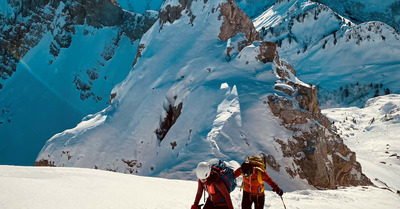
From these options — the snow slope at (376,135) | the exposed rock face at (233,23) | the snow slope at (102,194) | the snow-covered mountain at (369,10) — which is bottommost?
the snow slope at (376,135)

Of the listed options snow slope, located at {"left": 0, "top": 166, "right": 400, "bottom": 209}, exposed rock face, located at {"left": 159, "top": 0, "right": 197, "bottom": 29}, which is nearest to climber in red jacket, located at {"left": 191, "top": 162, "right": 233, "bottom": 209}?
snow slope, located at {"left": 0, "top": 166, "right": 400, "bottom": 209}

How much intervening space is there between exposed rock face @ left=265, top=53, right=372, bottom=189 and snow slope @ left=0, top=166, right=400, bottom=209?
421cm

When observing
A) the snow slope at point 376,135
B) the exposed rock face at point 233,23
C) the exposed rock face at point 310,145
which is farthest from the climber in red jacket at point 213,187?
the snow slope at point 376,135

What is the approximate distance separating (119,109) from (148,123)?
401 centimetres

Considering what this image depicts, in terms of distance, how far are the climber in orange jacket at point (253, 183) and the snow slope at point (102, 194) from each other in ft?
2.86

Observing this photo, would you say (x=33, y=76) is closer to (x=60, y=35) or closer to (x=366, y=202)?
(x=60, y=35)

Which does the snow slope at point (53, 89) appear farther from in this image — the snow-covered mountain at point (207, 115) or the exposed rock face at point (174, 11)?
the exposed rock face at point (174, 11)

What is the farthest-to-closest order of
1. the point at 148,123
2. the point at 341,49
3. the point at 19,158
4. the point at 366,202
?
the point at 341,49 → the point at 19,158 → the point at 148,123 → the point at 366,202

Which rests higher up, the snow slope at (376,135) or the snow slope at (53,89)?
the snow slope at (53,89)

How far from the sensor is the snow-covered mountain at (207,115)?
44.5ft

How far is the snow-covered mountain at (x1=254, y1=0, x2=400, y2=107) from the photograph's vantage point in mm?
60541

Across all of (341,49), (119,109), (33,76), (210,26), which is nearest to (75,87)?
→ (33,76)

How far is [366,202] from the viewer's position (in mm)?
9312

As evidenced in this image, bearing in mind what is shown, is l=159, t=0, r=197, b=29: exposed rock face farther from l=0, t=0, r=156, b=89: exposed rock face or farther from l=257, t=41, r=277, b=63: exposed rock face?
l=0, t=0, r=156, b=89: exposed rock face
